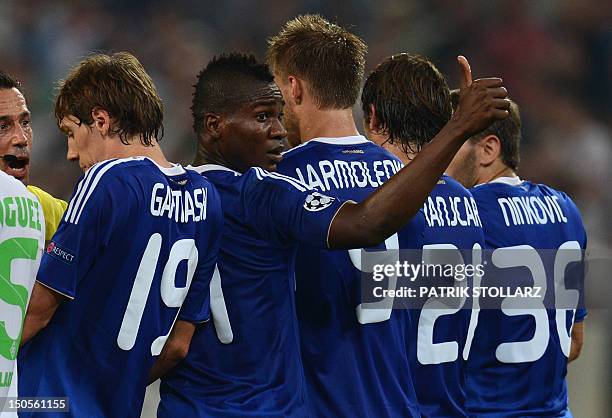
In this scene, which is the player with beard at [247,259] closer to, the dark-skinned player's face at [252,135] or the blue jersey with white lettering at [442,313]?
the dark-skinned player's face at [252,135]

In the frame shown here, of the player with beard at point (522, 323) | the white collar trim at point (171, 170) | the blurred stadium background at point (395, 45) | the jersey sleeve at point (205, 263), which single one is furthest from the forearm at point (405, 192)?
the blurred stadium background at point (395, 45)

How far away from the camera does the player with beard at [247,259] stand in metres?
3.47

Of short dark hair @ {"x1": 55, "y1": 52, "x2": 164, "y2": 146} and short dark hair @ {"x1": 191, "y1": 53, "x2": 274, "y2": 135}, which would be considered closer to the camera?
short dark hair @ {"x1": 55, "y1": 52, "x2": 164, "y2": 146}

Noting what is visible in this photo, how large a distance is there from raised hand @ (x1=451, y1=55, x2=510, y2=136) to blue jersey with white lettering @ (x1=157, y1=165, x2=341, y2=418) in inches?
26.4

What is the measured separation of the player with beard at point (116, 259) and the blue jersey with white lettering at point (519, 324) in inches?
70.3

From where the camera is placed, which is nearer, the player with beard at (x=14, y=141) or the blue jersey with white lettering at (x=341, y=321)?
the blue jersey with white lettering at (x=341, y=321)

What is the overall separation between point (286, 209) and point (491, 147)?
6.71 feet

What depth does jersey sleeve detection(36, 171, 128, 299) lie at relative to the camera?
3168 millimetres

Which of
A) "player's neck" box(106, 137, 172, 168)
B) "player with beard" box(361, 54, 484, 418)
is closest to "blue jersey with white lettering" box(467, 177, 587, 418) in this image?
"player with beard" box(361, 54, 484, 418)

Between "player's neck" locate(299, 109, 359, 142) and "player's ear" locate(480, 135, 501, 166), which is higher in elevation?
"player's ear" locate(480, 135, 501, 166)

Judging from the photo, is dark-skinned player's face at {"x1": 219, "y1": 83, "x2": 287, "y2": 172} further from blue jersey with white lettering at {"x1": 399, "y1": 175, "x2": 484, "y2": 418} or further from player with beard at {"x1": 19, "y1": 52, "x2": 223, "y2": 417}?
blue jersey with white lettering at {"x1": 399, "y1": 175, "x2": 484, "y2": 418}

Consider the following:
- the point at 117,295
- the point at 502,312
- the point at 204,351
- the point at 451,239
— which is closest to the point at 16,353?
the point at 117,295

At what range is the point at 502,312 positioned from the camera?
4.86m

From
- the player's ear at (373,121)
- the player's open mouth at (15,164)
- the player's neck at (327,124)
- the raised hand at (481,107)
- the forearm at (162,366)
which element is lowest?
the forearm at (162,366)
